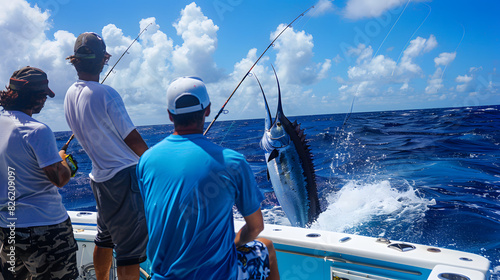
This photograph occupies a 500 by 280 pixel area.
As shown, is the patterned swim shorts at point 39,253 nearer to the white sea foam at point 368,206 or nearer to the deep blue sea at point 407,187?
the deep blue sea at point 407,187

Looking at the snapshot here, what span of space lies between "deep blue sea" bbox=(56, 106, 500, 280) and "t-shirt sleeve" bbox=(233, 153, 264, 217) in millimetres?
1276

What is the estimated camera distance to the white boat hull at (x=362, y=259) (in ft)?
5.25

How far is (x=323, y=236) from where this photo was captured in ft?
6.66

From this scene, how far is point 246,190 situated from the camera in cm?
120

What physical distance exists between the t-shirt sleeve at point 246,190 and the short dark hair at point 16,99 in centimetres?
120

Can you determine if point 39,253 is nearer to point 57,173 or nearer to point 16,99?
point 57,173

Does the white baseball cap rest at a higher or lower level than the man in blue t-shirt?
higher

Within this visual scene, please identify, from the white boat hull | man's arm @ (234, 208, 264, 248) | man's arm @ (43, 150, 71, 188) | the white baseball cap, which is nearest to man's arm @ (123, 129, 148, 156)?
man's arm @ (43, 150, 71, 188)

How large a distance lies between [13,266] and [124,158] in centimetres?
75

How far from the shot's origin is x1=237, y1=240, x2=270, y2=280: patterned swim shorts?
51.7 inches

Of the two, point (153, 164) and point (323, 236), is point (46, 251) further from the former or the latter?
point (323, 236)

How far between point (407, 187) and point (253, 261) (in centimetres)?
473

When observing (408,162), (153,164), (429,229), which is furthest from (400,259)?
(408,162)

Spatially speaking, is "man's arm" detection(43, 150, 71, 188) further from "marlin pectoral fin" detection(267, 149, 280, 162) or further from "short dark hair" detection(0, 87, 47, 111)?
"marlin pectoral fin" detection(267, 149, 280, 162)
